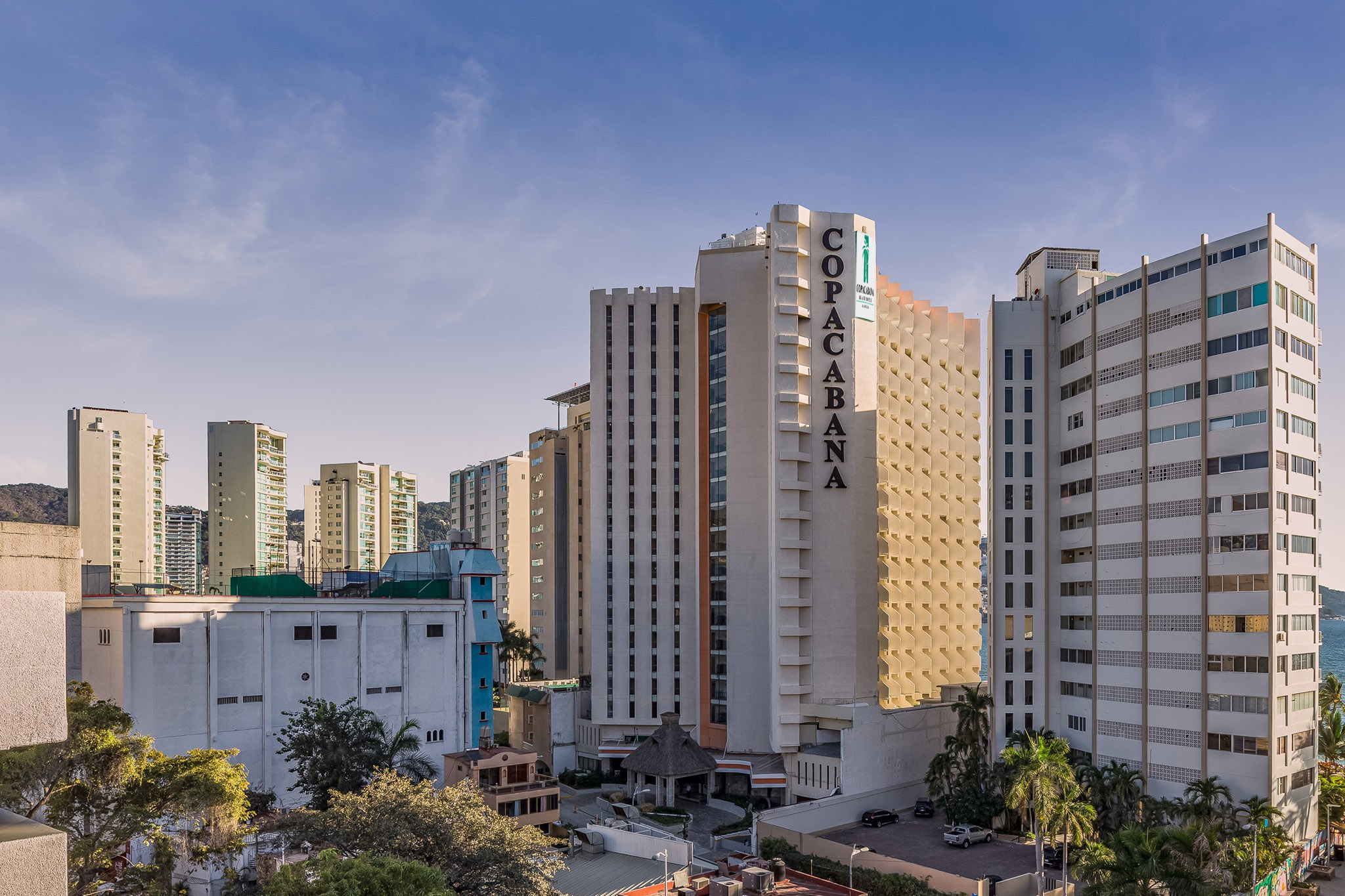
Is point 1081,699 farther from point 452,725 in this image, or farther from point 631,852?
point 452,725

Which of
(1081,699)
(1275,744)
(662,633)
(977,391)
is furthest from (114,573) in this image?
(1275,744)

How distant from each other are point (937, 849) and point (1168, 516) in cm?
3165

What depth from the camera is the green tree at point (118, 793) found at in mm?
34656

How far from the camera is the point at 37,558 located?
10266 mm

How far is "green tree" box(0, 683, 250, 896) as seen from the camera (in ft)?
114

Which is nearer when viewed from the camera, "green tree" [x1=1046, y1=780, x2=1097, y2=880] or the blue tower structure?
"green tree" [x1=1046, y1=780, x2=1097, y2=880]

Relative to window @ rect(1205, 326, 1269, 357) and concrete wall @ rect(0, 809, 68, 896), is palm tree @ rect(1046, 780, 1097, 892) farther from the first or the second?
concrete wall @ rect(0, 809, 68, 896)

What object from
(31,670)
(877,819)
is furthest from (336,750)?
(31,670)

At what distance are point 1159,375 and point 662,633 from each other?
54244 mm

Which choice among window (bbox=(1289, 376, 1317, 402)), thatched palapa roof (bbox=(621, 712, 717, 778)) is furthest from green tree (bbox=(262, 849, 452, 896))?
window (bbox=(1289, 376, 1317, 402))

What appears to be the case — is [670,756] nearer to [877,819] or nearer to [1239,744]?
[877,819]

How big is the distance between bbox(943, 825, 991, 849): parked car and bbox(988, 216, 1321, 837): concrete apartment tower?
10.6 meters

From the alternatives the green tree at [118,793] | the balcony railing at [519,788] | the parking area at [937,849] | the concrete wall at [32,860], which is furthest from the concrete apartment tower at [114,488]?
the concrete wall at [32,860]

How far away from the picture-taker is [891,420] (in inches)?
4168
